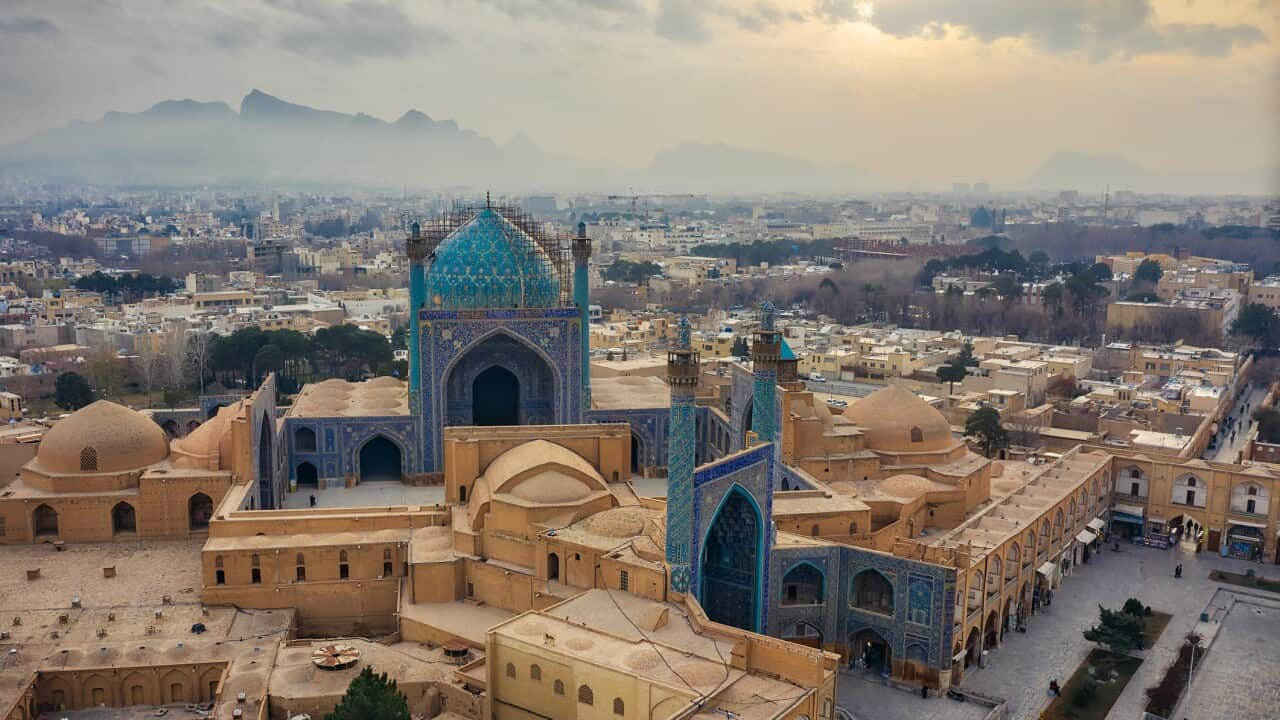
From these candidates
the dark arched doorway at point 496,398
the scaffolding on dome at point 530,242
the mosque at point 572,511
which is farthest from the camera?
the dark arched doorway at point 496,398

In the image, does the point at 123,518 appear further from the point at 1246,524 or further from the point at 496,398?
the point at 1246,524

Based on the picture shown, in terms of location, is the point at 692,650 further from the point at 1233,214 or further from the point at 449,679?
the point at 1233,214

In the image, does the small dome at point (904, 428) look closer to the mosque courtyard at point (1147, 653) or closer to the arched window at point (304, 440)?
the mosque courtyard at point (1147, 653)

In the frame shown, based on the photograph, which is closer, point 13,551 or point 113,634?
point 113,634

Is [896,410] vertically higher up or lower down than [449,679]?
higher up

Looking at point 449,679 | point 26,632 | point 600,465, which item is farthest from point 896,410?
point 26,632

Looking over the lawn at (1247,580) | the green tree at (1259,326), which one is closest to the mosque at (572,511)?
the lawn at (1247,580)

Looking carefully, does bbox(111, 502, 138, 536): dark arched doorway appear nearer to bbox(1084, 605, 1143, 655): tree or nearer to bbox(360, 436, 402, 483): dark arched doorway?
bbox(360, 436, 402, 483): dark arched doorway
